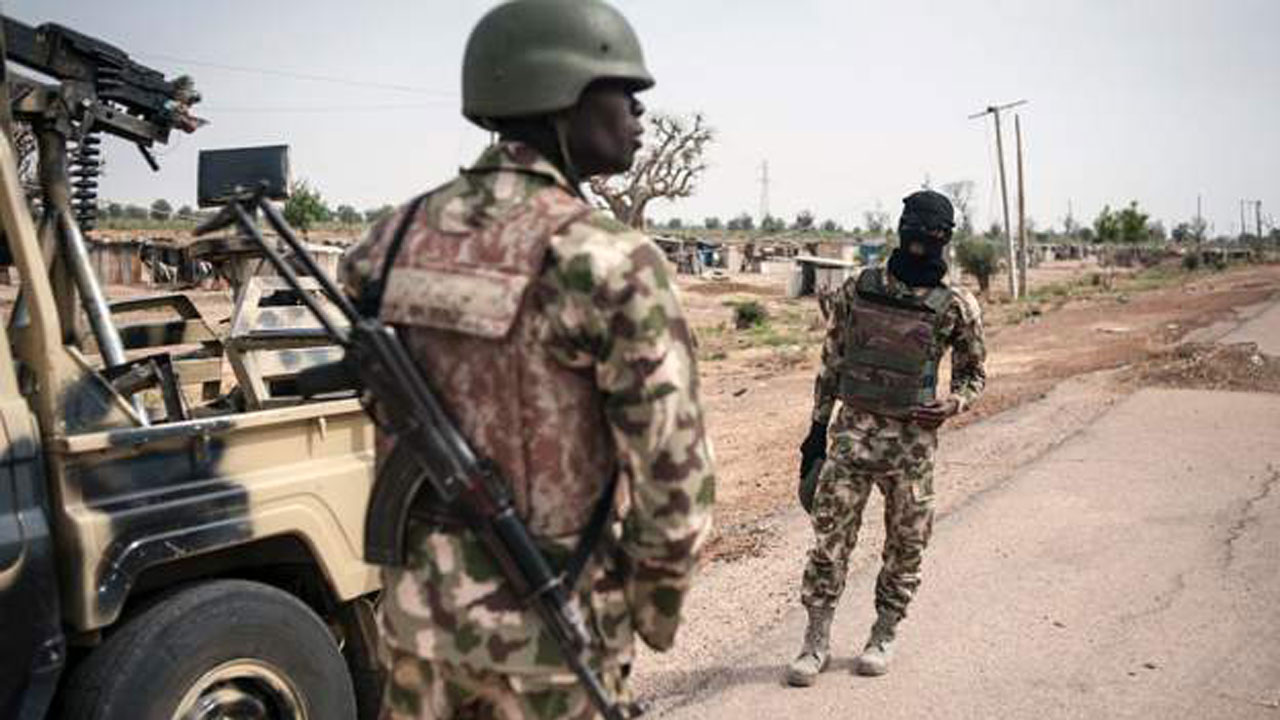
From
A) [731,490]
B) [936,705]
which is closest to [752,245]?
[731,490]

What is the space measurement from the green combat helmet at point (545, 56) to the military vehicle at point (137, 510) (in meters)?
1.32

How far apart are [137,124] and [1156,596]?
4.90 metres

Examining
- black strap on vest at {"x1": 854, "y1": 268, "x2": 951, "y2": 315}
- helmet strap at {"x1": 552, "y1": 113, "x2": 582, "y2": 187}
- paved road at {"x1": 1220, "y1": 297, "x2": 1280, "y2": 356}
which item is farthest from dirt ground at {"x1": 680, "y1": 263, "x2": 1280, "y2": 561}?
helmet strap at {"x1": 552, "y1": 113, "x2": 582, "y2": 187}

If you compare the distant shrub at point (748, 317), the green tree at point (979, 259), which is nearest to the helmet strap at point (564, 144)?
the distant shrub at point (748, 317)

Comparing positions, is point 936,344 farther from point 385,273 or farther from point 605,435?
point 385,273

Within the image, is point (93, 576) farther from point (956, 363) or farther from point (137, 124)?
point (956, 363)

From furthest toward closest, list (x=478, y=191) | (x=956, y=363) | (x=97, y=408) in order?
(x=956, y=363) < (x=97, y=408) < (x=478, y=191)

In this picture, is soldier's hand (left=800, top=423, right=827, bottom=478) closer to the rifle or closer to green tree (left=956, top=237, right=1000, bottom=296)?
the rifle

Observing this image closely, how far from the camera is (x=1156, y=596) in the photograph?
5406 millimetres

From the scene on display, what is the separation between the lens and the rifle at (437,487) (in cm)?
200

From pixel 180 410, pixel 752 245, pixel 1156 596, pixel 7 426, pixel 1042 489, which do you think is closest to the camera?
pixel 7 426

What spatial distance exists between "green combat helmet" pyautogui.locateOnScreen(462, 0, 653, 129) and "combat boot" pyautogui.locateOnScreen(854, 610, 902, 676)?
305 centimetres

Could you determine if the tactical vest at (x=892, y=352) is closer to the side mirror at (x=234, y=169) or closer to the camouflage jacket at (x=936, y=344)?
the camouflage jacket at (x=936, y=344)

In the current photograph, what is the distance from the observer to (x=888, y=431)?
4578 millimetres
